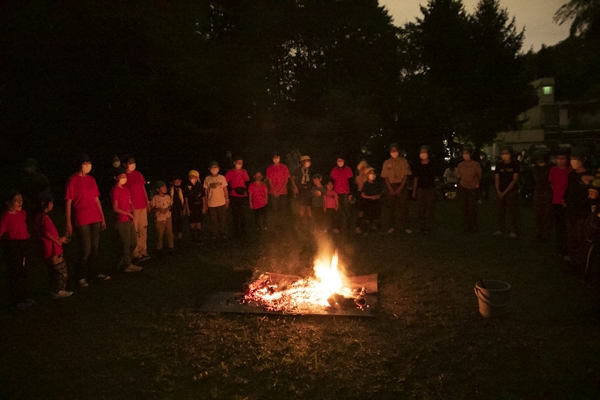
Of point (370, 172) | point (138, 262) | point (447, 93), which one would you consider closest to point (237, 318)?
point (138, 262)

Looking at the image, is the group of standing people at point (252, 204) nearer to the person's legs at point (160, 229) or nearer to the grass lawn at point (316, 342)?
the person's legs at point (160, 229)

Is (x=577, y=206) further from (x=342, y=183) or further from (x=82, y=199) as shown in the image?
(x=82, y=199)

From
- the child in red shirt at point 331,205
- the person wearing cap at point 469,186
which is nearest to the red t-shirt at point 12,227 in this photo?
the child in red shirt at point 331,205

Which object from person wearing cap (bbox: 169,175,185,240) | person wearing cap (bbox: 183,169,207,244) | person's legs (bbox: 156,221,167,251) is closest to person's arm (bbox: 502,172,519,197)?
person wearing cap (bbox: 183,169,207,244)

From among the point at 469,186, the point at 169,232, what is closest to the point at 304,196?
the point at 169,232

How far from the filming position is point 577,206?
26.6ft

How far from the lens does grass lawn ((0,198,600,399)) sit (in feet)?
15.3

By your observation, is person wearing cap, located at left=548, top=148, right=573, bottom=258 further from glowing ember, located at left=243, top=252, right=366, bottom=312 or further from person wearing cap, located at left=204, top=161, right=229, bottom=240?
person wearing cap, located at left=204, top=161, right=229, bottom=240

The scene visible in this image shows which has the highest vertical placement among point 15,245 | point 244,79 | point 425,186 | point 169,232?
point 244,79

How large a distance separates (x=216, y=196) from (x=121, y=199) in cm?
287

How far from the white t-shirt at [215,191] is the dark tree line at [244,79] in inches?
219

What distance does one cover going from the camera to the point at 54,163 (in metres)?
18.2

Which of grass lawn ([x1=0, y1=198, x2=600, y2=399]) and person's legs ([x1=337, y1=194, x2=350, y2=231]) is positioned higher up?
person's legs ([x1=337, y1=194, x2=350, y2=231])

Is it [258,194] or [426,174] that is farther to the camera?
[258,194]
